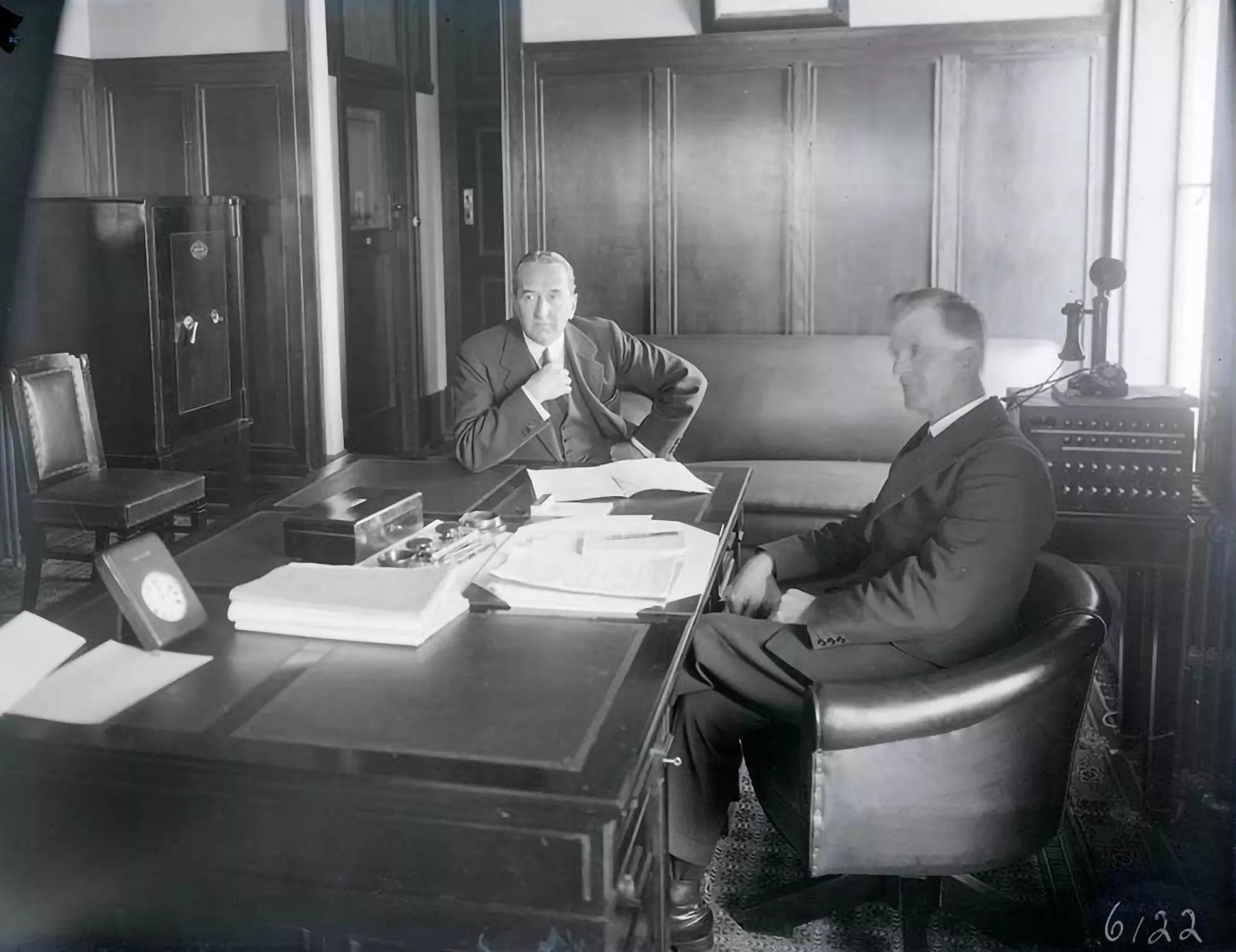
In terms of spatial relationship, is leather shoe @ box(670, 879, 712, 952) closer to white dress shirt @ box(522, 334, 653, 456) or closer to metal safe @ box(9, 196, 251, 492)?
white dress shirt @ box(522, 334, 653, 456)

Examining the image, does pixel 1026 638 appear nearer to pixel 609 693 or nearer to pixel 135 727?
pixel 609 693

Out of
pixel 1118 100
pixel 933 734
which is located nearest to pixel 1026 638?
pixel 933 734

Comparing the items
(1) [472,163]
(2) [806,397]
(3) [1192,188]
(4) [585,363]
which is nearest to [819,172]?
(2) [806,397]

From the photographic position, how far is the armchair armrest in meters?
1.92

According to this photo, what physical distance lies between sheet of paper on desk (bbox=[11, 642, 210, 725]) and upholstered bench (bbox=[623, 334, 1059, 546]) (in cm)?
309

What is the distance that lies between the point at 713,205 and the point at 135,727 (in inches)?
164

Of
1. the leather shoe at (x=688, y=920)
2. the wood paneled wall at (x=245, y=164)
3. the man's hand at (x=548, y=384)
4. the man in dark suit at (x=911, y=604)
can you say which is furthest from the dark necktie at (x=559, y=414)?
the wood paneled wall at (x=245, y=164)

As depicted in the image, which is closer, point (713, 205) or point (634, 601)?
point (634, 601)

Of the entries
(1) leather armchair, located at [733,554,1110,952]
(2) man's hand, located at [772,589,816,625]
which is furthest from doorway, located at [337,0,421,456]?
(1) leather armchair, located at [733,554,1110,952]

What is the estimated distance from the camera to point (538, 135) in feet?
17.6

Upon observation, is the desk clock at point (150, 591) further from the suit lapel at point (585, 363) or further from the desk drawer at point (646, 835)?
the suit lapel at point (585, 363)

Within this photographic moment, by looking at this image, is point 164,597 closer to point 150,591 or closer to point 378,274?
point 150,591

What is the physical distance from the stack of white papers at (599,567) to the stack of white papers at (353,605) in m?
0.12

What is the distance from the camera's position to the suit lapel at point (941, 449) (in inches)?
93.3
